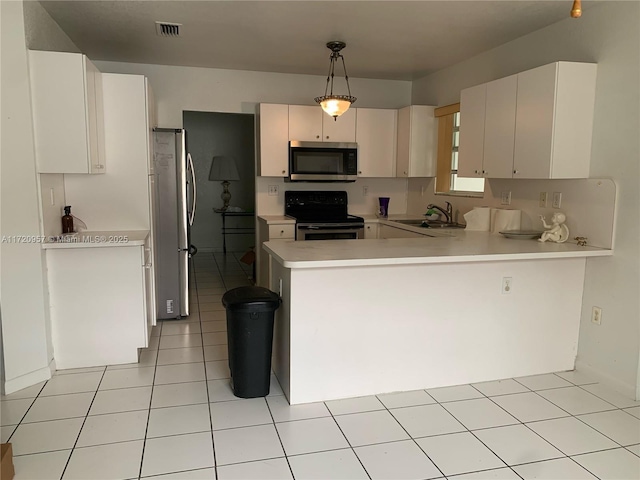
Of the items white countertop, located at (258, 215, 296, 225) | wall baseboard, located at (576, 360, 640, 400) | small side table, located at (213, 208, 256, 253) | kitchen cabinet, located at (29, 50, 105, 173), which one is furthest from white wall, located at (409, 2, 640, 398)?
small side table, located at (213, 208, 256, 253)

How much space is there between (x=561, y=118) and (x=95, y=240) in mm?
3159

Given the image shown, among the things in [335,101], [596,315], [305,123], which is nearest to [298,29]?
[335,101]

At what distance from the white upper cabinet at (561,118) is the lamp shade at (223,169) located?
5.34m

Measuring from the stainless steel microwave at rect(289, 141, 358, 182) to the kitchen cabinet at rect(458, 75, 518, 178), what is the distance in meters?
1.34

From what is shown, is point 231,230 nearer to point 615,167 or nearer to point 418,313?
point 418,313

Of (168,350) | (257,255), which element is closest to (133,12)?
(168,350)

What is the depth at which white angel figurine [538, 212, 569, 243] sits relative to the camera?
3203 millimetres

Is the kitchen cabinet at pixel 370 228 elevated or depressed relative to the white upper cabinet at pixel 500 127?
depressed

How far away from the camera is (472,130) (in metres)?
3.78

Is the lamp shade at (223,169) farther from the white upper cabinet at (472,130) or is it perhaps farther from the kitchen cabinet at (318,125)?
the white upper cabinet at (472,130)

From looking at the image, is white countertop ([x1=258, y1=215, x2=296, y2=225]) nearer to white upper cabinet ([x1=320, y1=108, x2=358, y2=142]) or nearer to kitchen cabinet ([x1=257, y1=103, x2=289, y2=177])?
kitchen cabinet ([x1=257, y1=103, x2=289, y2=177])

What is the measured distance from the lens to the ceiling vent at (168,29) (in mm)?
3486

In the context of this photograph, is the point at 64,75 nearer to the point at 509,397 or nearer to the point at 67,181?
the point at 67,181

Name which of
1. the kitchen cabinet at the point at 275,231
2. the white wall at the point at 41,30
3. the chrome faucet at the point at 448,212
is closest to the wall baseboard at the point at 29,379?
the white wall at the point at 41,30
